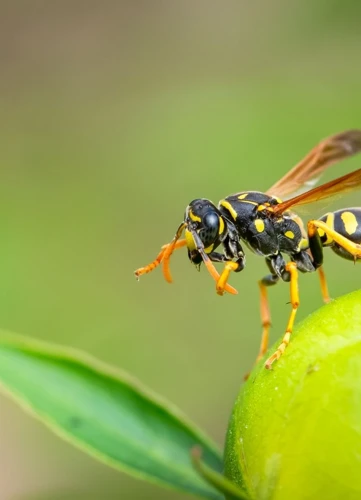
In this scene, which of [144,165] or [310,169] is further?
[144,165]

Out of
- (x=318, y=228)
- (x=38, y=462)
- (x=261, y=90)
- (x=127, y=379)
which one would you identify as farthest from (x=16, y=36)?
(x=127, y=379)

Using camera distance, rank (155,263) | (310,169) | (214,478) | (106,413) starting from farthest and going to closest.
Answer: (310,169) → (155,263) → (106,413) → (214,478)

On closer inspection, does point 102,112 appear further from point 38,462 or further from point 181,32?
point 38,462

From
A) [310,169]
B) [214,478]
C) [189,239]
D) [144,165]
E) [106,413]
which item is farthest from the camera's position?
[144,165]

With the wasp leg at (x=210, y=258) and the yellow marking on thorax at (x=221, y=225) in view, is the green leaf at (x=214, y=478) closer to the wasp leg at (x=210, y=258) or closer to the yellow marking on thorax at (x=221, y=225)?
the wasp leg at (x=210, y=258)

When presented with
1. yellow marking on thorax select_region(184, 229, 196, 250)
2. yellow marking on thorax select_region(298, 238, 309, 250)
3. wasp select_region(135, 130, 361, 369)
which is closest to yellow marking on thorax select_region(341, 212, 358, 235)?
wasp select_region(135, 130, 361, 369)

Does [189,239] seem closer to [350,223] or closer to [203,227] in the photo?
[203,227]

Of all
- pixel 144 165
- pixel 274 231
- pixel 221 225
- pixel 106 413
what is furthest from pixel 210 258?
pixel 144 165
